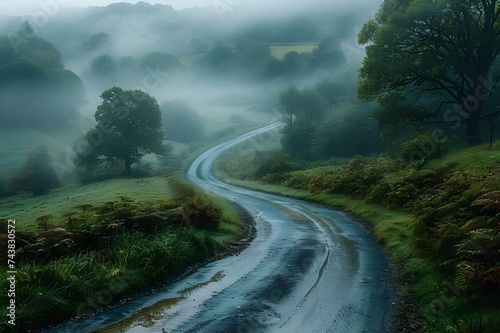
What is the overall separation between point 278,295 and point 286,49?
591ft

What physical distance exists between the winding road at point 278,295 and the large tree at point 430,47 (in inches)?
584

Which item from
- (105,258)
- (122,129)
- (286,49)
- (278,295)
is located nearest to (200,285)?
(278,295)

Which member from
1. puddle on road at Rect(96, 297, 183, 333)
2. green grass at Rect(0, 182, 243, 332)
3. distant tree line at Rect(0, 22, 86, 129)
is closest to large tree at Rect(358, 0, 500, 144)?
green grass at Rect(0, 182, 243, 332)

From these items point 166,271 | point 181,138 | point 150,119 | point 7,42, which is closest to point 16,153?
point 150,119

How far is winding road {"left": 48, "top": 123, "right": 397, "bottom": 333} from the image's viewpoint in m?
9.26

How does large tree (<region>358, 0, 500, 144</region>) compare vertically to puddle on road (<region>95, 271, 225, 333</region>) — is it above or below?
above

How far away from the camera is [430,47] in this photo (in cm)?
2917

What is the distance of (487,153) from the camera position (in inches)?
917

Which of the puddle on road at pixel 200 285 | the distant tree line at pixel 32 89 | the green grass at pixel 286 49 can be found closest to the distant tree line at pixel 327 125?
the distant tree line at pixel 32 89

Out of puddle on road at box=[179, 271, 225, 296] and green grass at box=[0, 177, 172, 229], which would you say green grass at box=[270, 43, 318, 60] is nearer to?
green grass at box=[0, 177, 172, 229]

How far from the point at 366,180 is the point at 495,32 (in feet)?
42.5

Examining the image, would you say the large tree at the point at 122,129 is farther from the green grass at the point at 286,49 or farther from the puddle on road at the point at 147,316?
the green grass at the point at 286,49

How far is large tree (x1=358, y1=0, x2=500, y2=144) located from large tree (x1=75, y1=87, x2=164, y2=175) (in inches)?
1661

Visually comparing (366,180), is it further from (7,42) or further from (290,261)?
(7,42)
